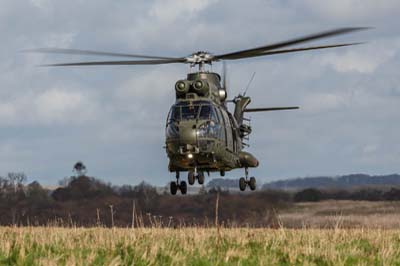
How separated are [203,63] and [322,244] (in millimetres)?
18507

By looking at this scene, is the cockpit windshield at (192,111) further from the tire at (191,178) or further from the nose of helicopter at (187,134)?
the tire at (191,178)

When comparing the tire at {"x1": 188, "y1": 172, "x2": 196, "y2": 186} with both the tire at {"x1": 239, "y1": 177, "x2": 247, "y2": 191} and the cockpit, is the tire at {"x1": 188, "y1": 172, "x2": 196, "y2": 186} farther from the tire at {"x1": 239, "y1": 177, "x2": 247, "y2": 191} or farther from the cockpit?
the tire at {"x1": 239, "y1": 177, "x2": 247, "y2": 191}

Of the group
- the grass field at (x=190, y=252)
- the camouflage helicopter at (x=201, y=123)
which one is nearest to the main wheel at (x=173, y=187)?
the camouflage helicopter at (x=201, y=123)

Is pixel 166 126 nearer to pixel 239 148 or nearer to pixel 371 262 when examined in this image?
pixel 239 148

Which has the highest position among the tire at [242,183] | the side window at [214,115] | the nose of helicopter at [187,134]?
the side window at [214,115]

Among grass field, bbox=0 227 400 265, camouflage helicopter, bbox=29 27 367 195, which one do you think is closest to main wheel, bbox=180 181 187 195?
camouflage helicopter, bbox=29 27 367 195

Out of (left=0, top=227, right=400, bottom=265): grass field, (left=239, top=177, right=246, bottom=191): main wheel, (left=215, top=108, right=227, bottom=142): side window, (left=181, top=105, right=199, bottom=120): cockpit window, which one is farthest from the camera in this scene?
(left=239, top=177, right=246, bottom=191): main wheel

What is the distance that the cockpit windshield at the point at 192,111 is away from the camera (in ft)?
93.2

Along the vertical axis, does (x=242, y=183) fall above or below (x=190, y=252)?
above

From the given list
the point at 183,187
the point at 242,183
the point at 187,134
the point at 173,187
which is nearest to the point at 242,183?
the point at 242,183

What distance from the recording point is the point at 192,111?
28.5 meters

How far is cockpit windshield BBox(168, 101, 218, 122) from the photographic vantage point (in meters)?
28.4

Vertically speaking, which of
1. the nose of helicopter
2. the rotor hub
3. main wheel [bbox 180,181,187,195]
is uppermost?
the rotor hub

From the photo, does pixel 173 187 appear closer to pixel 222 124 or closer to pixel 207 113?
pixel 222 124
